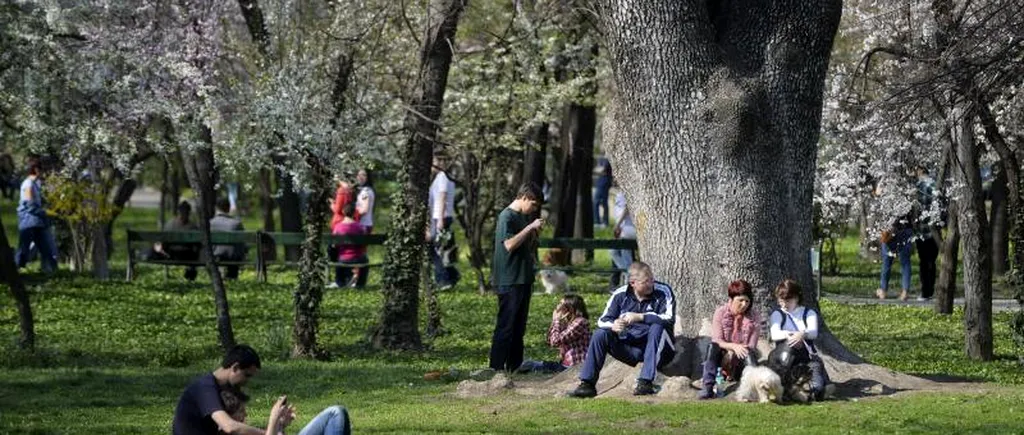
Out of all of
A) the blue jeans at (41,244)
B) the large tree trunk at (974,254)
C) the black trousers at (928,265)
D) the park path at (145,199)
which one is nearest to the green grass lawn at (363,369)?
the large tree trunk at (974,254)

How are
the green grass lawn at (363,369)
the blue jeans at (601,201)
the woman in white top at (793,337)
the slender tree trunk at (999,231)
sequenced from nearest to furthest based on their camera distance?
the green grass lawn at (363,369), the woman in white top at (793,337), the slender tree trunk at (999,231), the blue jeans at (601,201)

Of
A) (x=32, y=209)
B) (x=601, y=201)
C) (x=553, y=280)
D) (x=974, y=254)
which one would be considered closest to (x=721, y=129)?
(x=974, y=254)

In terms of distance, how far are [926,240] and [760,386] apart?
12.1 metres

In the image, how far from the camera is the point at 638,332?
14477 mm

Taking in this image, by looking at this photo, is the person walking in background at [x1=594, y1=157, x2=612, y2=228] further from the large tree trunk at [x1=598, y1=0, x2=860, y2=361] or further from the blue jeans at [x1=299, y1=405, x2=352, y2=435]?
the blue jeans at [x1=299, y1=405, x2=352, y2=435]

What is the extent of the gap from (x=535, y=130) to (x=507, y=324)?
13.8 meters

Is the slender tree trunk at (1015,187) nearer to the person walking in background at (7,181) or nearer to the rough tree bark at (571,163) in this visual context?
the rough tree bark at (571,163)

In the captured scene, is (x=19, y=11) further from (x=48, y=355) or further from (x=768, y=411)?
(x=768, y=411)

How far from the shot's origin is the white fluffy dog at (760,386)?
44.8 ft

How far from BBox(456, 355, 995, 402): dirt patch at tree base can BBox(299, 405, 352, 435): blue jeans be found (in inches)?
158

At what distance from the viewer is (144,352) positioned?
18812 millimetres

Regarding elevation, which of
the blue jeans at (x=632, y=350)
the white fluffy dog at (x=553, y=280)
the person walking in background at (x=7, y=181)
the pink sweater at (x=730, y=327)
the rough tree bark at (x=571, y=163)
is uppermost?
the person walking in background at (x=7, y=181)

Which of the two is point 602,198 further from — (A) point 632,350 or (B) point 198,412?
(B) point 198,412

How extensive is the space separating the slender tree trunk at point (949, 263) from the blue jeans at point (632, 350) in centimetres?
571
